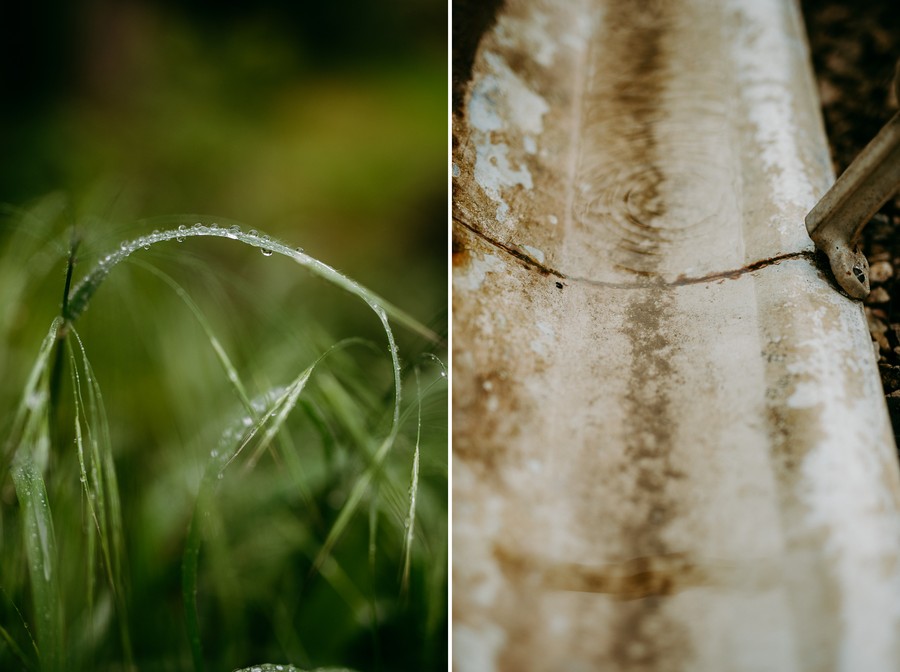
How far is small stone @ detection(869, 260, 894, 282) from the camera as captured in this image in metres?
0.86

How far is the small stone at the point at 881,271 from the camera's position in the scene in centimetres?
86

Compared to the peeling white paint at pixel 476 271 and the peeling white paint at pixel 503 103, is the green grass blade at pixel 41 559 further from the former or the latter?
the peeling white paint at pixel 503 103

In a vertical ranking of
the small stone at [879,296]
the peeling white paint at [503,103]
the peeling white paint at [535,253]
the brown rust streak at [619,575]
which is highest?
the small stone at [879,296]

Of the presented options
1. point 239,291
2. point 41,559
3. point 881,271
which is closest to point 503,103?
point 239,291

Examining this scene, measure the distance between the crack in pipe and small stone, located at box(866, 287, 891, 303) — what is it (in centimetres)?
22

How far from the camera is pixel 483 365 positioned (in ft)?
2.16

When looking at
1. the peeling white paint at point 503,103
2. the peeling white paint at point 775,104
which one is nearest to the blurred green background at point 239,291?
the peeling white paint at point 503,103

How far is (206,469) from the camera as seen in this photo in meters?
0.55

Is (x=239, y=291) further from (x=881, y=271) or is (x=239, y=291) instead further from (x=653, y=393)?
(x=881, y=271)

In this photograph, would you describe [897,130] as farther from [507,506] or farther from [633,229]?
[507,506]

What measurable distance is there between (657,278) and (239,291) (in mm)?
737

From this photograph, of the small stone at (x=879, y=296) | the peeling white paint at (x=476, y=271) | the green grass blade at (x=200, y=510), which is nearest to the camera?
the green grass blade at (x=200, y=510)

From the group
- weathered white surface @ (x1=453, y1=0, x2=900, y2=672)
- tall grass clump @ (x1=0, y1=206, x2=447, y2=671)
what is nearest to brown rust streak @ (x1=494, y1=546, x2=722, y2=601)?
weathered white surface @ (x1=453, y1=0, x2=900, y2=672)

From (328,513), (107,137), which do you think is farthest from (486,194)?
(107,137)
